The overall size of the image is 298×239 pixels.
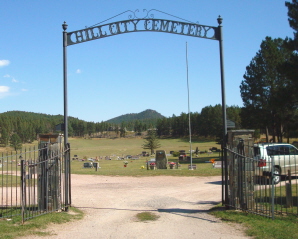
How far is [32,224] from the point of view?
7.69 m

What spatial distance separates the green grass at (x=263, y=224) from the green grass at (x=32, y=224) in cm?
375

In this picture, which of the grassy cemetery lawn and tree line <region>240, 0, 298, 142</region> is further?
tree line <region>240, 0, 298, 142</region>

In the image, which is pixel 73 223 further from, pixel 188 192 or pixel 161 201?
pixel 188 192

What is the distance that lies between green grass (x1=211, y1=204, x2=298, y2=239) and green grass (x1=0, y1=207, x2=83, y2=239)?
12.3 ft

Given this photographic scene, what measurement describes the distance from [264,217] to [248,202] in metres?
0.74

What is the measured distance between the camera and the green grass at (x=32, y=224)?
704 cm

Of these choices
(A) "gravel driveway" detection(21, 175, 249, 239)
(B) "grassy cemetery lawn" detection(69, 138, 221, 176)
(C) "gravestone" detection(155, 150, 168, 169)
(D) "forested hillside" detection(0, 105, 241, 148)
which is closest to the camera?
(A) "gravel driveway" detection(21, 175, 249, 239)

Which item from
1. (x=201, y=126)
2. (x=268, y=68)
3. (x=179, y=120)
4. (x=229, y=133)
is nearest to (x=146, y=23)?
(x=229, y=133)

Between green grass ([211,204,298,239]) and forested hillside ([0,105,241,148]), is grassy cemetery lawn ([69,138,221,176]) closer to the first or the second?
forested hillside ([0,105,241,148])

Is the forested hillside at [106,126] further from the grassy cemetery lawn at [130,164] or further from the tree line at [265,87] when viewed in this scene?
the tree line at [265,87]

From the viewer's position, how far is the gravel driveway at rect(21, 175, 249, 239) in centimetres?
749

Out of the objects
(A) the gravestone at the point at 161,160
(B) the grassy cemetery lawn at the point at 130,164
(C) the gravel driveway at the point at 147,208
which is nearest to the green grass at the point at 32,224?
(C) the gravel driveway at the point at 147,208

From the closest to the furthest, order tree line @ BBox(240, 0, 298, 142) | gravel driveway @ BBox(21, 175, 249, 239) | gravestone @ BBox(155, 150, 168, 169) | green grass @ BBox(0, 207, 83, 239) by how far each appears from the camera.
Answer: green grass @ BBox(0, 207, 83, 239)
gravel driveway @ BBox(21, 175, 249, 239)
gravestone @ BBox(155, 150, 168, 169)
tree line @ BBox(240, 0, 298, 142)

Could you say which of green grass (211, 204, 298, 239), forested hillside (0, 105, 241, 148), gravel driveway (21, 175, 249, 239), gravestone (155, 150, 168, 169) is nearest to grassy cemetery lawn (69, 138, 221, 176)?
gravel driveway (21, 175, 249, 239)
